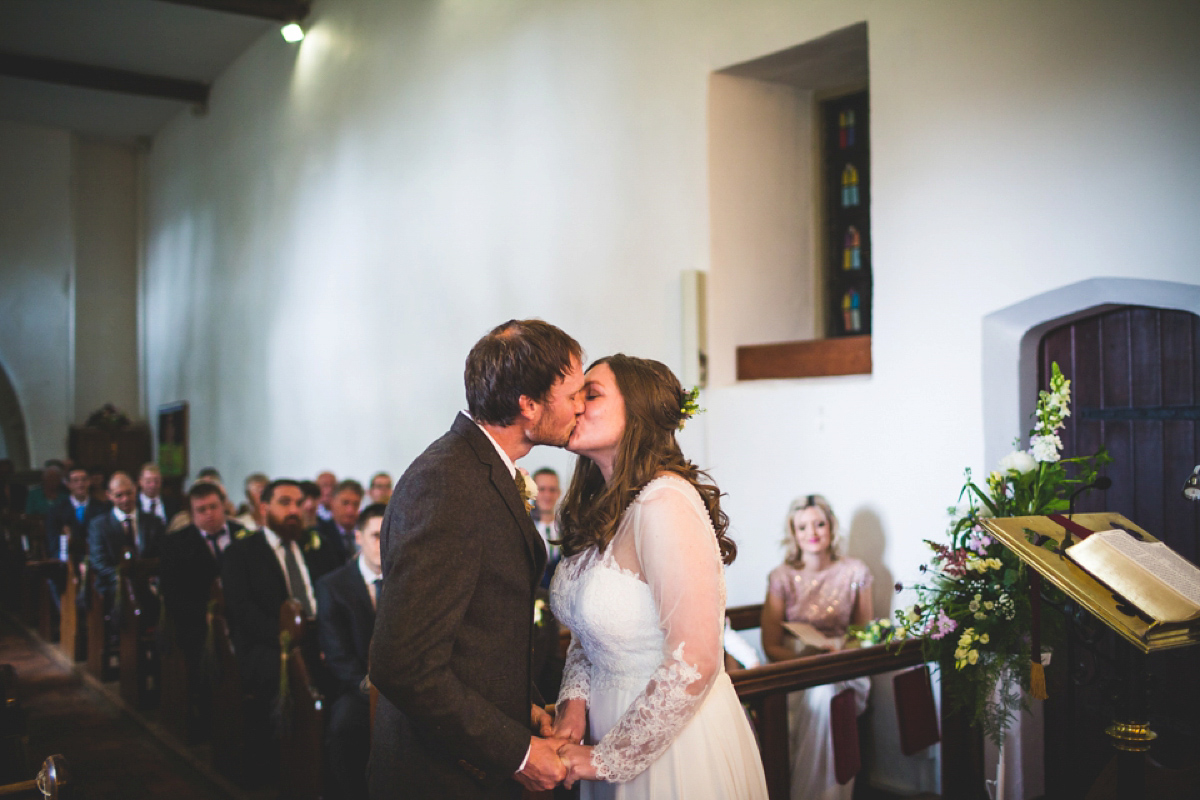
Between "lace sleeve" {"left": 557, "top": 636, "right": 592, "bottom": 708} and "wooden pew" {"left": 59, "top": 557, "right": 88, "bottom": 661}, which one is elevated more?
"lace sleeve" {"left": 557, "top": 636, "right": 592, "bottom": 708}

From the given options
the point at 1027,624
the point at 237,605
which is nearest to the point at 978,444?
the point at 1027,624

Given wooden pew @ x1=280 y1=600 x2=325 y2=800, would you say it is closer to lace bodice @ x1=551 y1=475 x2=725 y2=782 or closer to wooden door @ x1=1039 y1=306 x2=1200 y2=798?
lace bodice @ x1=551 y1=475 x2=725 y2=782

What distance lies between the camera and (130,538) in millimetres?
7324

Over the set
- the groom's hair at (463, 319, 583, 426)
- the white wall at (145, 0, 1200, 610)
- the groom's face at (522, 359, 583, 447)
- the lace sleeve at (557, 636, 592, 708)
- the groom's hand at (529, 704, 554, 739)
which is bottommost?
the groom's hand at (529, 704, 554, 739)

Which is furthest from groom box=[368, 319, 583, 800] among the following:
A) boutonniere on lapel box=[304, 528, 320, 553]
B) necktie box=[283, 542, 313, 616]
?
boutonniere on lapel box=[304, 528, 320, 553]

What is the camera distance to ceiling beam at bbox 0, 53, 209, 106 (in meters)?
11.9

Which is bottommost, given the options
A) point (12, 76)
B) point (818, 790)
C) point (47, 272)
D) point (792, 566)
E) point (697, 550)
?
point (818, 790)

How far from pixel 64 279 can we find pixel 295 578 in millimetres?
11793

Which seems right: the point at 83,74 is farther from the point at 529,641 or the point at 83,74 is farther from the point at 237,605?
the point at 529,641

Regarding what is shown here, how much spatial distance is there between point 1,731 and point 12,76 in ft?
37.1

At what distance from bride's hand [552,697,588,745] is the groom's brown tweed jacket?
0.71ft

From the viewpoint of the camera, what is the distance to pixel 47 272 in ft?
48.0

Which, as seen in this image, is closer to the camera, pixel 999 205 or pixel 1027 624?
pixel 1027 624

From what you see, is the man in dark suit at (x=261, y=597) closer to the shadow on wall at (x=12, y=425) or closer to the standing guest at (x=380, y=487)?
the standing guest at (x=380, y=487)
